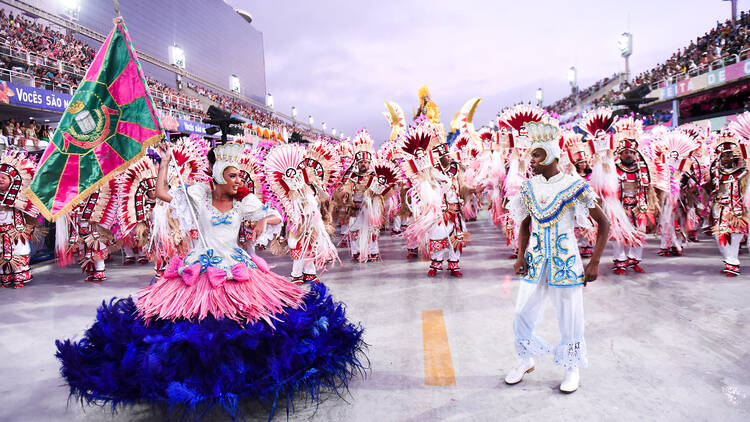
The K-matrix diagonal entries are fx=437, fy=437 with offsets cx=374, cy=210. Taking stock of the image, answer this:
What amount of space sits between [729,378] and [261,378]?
122 inches

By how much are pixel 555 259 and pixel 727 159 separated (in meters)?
4.39

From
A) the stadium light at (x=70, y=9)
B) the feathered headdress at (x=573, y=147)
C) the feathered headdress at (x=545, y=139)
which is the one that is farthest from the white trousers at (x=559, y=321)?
the stadium light at (x=70, y=9)

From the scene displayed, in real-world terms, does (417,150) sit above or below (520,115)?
below

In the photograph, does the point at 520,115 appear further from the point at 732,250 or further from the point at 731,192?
the point at 732,250

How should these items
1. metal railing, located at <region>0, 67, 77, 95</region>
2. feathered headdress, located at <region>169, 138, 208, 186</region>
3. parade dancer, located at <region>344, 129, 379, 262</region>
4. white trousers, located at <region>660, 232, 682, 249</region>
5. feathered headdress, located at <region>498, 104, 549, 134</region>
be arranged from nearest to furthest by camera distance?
feathered headdress, located at <region>169, 138, 208, 186</region> < feathered headdress, located at <region>498, 104, 549, 134</region> < white trousers, located at <region>660, 232, 682, 249</region> < parade dancer, located at <region>344, 129, 379, 262</region> < metal railing, located at <region>0, 67, 77, 95</region>

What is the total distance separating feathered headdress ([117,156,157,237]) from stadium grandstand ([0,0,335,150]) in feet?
11.4

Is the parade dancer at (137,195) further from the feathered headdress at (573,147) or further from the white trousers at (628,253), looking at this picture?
the white trousers at (628,253)

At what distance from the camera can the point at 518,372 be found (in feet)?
9.81

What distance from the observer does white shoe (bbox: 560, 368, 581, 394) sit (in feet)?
9.26

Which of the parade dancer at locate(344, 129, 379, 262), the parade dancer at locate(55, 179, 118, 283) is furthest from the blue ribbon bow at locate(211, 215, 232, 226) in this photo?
the parade dancer at locate(55, 179, 118, 283)

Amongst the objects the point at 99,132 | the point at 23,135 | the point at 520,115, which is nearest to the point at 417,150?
the point at 520,115

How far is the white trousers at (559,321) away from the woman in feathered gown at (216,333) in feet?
3.78

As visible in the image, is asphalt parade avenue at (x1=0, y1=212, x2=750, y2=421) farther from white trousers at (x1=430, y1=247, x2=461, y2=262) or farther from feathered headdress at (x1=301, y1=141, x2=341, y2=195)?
feathered headdress at (x1=301, y1=141, x2=341, y2=195)

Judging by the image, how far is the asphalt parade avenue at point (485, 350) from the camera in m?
2.72
